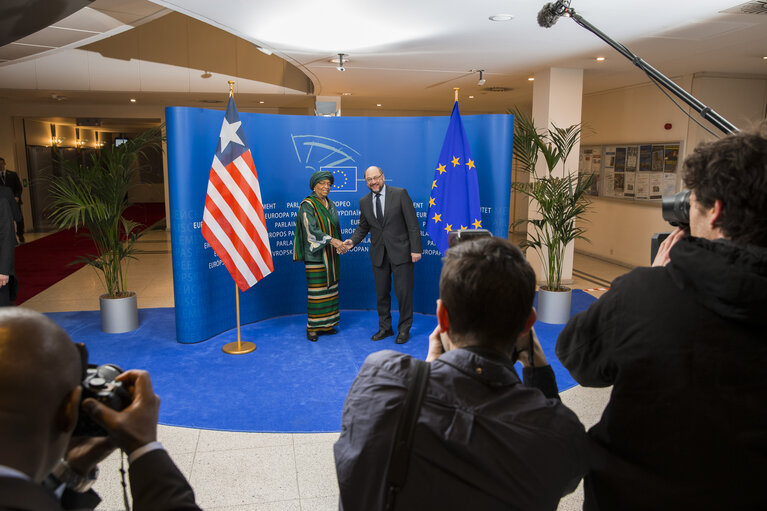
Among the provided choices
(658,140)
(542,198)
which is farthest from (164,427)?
(658,140)

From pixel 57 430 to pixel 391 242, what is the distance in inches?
174

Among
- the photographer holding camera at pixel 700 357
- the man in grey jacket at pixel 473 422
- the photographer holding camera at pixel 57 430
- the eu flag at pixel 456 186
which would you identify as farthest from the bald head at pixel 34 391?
the eu flag at pixel 456 186

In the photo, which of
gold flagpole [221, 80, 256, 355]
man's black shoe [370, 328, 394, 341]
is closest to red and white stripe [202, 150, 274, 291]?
gold flagpole [221, 80, 256, 355]

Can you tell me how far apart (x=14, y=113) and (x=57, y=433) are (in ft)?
45.5

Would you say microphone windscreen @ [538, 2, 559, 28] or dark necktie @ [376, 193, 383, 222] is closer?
microphone windscreen @ [538, 2, 559, 28]

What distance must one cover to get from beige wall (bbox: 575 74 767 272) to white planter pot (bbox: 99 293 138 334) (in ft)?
23.0

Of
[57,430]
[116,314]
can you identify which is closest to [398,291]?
[116,314]

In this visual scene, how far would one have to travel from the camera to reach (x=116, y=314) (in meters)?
5.25

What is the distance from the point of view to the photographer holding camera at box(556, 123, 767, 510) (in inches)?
39.7

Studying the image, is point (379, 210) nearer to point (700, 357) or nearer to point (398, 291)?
point (398, 291)

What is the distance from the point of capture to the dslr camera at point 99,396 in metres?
0.84

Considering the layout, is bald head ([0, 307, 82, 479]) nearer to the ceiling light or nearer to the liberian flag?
the liberian flag

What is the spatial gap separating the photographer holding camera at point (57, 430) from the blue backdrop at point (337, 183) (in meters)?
4.21

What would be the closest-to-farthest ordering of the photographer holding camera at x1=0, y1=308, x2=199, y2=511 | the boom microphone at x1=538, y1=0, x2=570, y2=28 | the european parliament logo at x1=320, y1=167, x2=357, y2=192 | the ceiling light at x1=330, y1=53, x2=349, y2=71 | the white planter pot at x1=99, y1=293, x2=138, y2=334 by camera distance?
the photographer holding camera at x1=0, y1=308, x2=199, y2=511, the boom microphone at x1=538, y1=0, x2=570, y2=28, the white planter pot at x1=99, y1=293, x2=138, y2=334, the european parliament logo at x1=320, y1=167, x2=357, y2=192, the ceiling light at x1=330, y1=53, x2=349, y2=71
